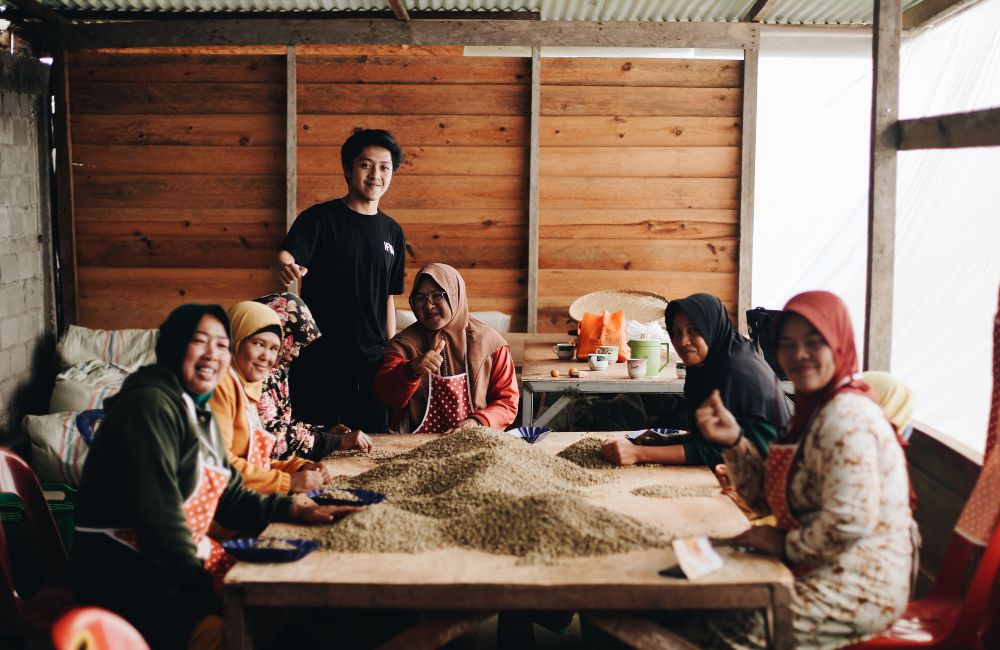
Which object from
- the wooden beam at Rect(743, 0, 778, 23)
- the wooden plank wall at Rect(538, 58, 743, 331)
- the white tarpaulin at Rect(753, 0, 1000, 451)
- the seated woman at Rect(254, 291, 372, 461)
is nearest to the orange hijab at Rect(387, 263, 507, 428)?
the seated woman at Rect(254, 291, 372, 461)

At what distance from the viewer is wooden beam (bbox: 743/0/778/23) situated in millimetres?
6305

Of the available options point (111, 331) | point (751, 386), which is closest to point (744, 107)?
point (751, 386)

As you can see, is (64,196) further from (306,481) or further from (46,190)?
(306,481)

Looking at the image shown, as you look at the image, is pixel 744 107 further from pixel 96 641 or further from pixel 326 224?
pixel 96 641

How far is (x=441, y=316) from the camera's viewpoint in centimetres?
383

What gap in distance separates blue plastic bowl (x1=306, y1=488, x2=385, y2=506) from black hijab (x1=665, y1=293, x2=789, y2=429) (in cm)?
120

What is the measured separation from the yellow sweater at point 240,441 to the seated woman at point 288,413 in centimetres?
19

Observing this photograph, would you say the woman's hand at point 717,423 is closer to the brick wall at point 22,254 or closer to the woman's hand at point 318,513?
the woman's hand at point 318,513

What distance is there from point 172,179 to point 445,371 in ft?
12.7

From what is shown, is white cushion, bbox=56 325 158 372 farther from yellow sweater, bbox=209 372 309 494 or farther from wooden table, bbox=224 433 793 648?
wooden table, bbox=224 433 793 648

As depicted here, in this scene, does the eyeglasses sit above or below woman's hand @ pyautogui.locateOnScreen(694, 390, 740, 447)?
above

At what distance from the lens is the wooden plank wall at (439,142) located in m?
6.75

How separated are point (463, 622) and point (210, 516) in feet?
2.71

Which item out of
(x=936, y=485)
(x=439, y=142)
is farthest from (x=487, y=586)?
(x=439, y=142)
